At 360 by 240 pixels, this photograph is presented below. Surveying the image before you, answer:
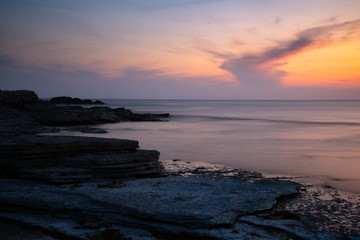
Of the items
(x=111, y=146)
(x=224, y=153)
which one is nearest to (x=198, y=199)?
(x=111, y=146)

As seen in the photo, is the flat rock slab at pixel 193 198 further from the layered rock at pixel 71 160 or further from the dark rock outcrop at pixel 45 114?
the dark rock outcrop at pixel 45 114

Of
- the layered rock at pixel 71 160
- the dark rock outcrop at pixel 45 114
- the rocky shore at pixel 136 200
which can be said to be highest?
the dark rock outcrop at pixel 45 114

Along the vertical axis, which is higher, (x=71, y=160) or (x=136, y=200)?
(x=71, y=160)

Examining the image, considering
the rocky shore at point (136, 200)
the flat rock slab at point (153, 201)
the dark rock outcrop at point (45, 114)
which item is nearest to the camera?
the rocky shore at point (136, 200)

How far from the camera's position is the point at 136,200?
5.71 meters

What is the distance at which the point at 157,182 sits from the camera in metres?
7.24

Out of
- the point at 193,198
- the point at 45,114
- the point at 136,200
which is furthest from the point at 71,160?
the point at 45,114

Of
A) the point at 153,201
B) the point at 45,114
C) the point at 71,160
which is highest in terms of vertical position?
the point at 45,114

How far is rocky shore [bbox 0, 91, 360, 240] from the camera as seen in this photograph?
4891mm

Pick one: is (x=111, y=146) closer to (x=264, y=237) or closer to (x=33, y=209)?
(x=33, y=209)

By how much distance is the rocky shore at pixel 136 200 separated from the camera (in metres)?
4.89

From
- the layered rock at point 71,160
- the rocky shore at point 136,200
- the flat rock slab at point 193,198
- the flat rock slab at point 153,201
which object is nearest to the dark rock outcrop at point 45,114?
the layered rock at point 71,160

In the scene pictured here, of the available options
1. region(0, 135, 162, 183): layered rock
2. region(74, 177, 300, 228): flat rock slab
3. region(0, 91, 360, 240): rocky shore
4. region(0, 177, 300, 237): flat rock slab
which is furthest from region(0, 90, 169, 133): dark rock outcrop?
region(74, 177, 300, 228): flat rock slab

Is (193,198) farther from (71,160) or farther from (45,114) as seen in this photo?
(45,114)
